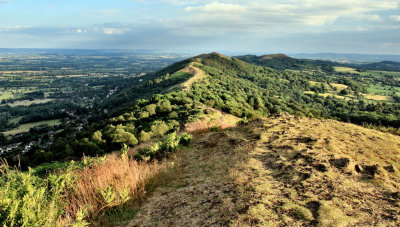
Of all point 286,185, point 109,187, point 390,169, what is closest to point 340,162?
point 390,169

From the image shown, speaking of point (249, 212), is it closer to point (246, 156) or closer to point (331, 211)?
point (331, 211)

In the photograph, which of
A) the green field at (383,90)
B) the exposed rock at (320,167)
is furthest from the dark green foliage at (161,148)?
the green field at (383,90)

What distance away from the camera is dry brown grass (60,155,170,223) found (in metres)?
6.14

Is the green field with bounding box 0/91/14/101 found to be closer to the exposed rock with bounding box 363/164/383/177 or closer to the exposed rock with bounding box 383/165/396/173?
the exposed rock with bounding box 363/164/383/177

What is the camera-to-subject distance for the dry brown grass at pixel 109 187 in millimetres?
6145

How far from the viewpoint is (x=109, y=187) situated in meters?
6.33

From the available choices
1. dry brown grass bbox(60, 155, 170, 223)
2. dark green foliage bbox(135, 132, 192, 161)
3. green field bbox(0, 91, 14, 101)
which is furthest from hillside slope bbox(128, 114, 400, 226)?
green field bbox(0, 91, 14, 101)

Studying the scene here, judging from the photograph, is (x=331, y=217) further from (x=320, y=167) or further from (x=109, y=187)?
(x=109, y=187)

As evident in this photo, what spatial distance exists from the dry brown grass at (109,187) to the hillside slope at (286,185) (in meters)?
0.61

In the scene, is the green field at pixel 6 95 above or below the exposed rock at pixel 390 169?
below

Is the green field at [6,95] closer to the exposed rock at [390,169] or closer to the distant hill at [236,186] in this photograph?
the distant hill at [236,186]

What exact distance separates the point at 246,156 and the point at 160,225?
4869mm

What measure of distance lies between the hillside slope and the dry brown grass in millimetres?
611

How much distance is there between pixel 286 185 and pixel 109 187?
5539mm
